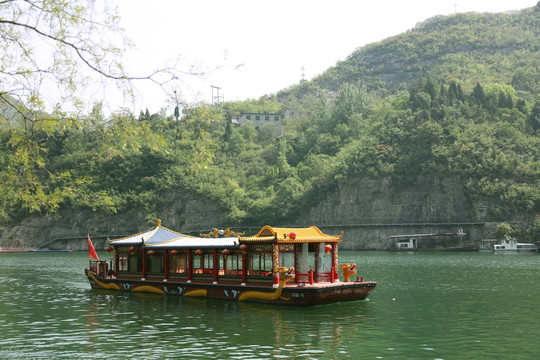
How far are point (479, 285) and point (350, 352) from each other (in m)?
23.6

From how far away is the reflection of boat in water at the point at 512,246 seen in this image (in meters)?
88.9

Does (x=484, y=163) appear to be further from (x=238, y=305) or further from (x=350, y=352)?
(x=350, y=352)

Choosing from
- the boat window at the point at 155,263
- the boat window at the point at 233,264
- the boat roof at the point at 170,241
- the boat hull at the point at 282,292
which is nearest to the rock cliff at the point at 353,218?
the boat roof at the point at 170,241

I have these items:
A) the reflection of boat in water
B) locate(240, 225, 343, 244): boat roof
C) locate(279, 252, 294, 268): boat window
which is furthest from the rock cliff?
locate(279, 252, 294, 268): boat window

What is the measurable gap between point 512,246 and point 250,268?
6745cm

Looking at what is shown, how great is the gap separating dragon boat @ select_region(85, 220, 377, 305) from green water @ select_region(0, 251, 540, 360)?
0.72m

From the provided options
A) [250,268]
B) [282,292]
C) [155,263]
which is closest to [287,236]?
[282,292]

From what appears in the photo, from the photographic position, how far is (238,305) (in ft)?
103

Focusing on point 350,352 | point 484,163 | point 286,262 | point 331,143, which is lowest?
point 350,352

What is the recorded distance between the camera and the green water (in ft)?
66.5

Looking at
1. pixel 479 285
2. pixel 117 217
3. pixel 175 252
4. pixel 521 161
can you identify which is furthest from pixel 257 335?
pixel 117 217

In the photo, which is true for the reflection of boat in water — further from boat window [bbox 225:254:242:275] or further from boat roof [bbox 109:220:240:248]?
boat window [bbox 225:254:242:275]

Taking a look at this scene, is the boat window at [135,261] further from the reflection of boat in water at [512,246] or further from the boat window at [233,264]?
the reflection of boat in water at [512,246]

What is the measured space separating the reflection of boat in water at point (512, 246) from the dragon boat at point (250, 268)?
2494 inches
